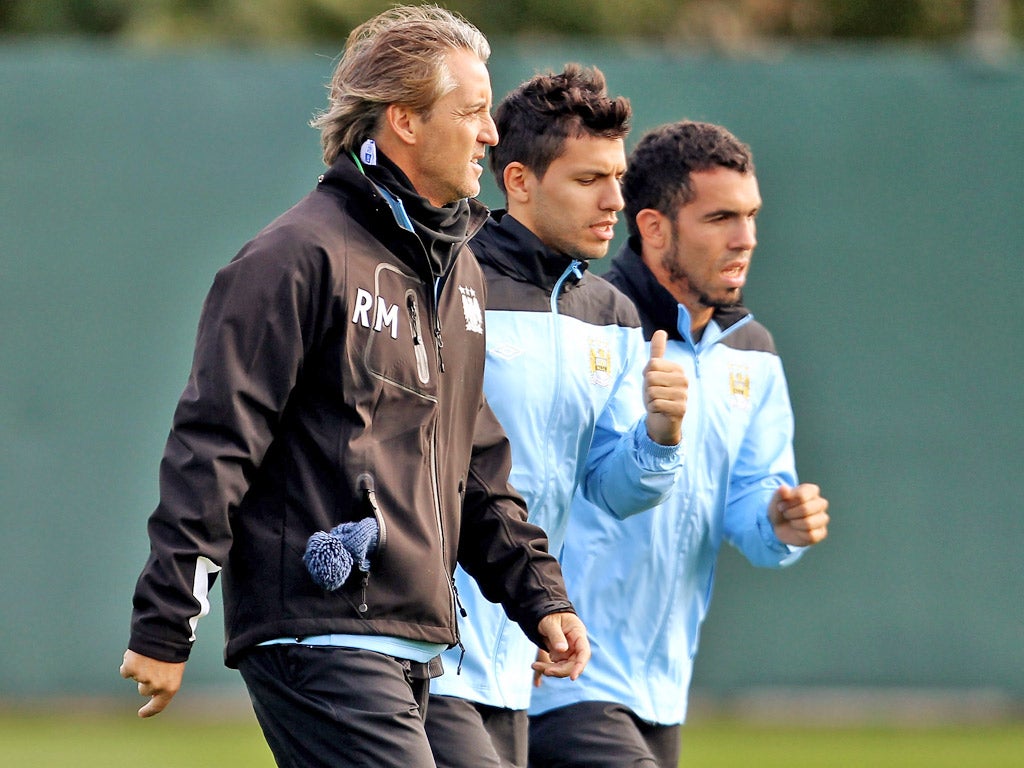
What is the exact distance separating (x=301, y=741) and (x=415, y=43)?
53.7 inches

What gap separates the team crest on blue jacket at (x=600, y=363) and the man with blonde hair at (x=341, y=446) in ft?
2.61

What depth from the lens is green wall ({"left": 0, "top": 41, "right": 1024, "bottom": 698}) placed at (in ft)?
27.9

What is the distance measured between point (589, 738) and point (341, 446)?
1.39 metres

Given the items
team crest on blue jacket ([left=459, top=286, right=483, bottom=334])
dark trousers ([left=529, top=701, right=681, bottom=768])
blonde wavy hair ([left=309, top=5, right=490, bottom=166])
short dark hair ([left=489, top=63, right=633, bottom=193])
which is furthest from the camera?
short dark hair ([left=489, top=63, right=633, bottom=193])

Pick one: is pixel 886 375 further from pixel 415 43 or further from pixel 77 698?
pixel 415 43

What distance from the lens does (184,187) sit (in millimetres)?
8586

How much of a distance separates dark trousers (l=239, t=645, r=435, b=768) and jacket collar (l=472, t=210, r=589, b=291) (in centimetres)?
131

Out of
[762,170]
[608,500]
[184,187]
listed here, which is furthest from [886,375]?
[608,500]

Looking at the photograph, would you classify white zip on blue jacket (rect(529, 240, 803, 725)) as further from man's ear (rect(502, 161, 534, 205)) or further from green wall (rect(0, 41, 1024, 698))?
green wall (rect(0, 41, 1024, 698))

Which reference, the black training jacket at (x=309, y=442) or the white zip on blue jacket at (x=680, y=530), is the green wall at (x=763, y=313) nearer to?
the white zip on blue jacket at (x=680, y=530)

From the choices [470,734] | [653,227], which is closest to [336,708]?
[470,734]

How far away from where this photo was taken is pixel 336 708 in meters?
3.05

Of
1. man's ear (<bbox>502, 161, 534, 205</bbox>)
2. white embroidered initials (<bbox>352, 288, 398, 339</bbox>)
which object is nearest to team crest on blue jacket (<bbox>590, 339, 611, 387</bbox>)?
man's ear (<bbox>502, 161, 534, 205</bbox>)

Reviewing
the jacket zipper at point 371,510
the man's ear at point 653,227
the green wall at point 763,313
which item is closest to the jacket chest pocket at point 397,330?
the jacket zipper at point 371,510
